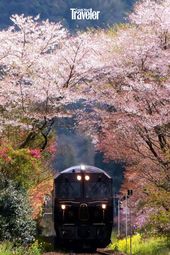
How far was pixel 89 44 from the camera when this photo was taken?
22766 mm

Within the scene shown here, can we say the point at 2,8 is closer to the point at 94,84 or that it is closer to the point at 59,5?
the point at 59,5

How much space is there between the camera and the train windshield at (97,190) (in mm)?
17609

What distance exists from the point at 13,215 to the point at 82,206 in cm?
294

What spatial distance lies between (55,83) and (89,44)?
2.52 metres

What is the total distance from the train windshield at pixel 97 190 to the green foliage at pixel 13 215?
263 centimetres

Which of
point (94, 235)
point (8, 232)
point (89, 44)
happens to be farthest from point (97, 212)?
point (89, 44)

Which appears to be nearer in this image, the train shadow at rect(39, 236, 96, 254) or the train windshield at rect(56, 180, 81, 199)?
the train windshield at rect(56, 180, 81, 199)

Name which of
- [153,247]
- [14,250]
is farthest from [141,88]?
[14,250]

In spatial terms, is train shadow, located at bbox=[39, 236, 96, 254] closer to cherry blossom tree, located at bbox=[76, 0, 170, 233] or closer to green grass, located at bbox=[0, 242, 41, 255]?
cherry blossom tree, located at bbox=[76, 0, 170, 233]

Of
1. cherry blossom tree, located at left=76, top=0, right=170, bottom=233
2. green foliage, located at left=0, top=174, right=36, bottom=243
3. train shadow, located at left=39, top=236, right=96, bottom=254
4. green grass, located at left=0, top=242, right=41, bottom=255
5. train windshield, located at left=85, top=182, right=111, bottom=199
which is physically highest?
cherry blossom tree, located at left=76, top=0, right=170, bottom=233

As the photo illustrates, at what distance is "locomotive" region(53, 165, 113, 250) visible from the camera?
57.1 feet

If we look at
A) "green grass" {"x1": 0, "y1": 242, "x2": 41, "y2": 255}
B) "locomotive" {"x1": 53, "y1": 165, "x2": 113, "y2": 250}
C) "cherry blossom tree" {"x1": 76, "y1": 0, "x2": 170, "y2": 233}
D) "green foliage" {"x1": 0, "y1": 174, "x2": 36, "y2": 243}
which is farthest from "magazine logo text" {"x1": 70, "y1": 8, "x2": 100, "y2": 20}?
"green grass" {"x1": 0, "y1": 242, "x2": 41, "y2": 255}

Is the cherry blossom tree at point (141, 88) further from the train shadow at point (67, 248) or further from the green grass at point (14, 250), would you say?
the green grass at point (14, 250)

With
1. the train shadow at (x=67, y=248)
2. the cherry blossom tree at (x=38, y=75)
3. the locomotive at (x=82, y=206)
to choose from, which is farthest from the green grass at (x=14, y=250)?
the cherry blossom tree at (x=38, y=75)
